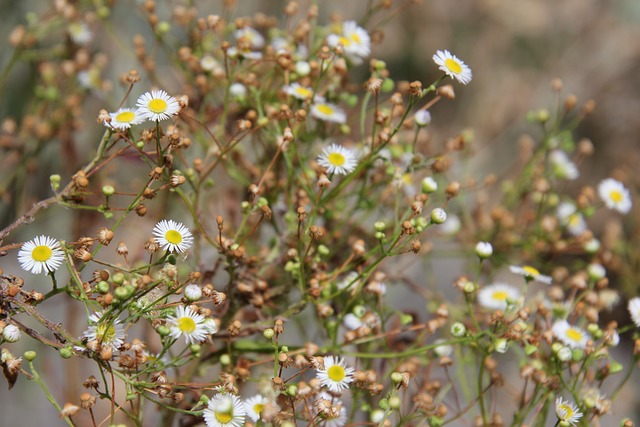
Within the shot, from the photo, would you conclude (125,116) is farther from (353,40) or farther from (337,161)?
(353,40)

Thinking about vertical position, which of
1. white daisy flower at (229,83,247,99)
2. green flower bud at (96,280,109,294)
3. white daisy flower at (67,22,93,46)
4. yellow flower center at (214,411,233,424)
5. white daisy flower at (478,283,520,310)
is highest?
white daisy flower at (67,22,93,46)

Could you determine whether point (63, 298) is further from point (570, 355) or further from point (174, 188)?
point (570, 355)

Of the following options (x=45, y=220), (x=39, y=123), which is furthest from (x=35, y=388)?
(x=39, y=123)

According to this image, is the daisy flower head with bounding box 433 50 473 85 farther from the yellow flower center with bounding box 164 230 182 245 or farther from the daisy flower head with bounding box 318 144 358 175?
the yellow flower center with bounding box 164 230 182 245

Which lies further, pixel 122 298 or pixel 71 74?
pixel 71 74

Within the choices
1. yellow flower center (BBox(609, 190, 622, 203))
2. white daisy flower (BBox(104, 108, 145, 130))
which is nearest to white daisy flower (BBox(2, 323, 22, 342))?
white daisy flower (BBox(104, 108, 145, 130))
